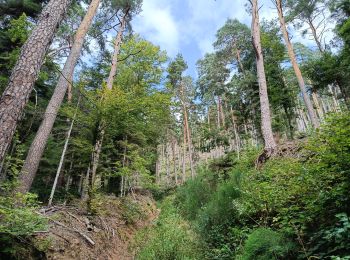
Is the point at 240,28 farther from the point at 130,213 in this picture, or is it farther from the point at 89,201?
the point at 89,201

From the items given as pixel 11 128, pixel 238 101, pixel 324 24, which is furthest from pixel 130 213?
pixel 324 24

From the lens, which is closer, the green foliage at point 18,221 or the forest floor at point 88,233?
the green foliage at point 18,221

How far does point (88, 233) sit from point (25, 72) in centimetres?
420

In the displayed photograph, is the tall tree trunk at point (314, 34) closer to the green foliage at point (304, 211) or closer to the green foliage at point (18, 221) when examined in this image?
the green foliage at point (304, 211)

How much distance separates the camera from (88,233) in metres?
6.45

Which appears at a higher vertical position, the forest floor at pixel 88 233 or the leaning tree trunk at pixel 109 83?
the leaning tree trunk at pixel 109 83

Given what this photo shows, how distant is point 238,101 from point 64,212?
685 inches

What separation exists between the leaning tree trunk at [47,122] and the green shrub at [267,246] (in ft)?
15.1

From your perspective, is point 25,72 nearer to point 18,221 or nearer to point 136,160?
point 18,221

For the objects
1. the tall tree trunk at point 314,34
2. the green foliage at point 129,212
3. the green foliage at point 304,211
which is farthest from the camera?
the tall tree trunk at point 314,34

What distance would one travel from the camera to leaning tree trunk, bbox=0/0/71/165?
377 cm

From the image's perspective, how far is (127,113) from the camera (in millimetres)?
9422

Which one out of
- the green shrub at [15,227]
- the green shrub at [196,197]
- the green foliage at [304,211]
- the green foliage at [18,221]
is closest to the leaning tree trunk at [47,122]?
the green shrub at [15,227]

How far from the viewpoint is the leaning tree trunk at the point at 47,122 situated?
602 cm
